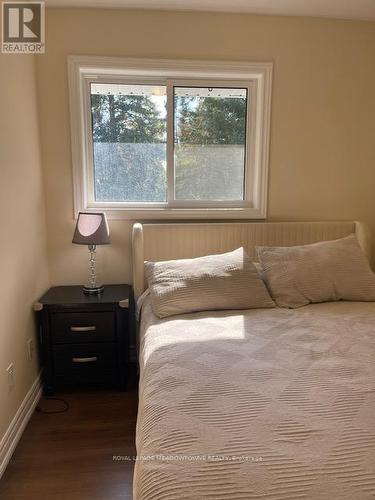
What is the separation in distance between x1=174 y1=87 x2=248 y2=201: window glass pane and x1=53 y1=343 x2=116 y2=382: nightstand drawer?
1.20 meters

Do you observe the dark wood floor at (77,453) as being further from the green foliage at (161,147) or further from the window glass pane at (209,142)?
the window glass pane at (209,142)

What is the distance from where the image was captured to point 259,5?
2293 mm

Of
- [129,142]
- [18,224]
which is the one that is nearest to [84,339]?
[18,224]

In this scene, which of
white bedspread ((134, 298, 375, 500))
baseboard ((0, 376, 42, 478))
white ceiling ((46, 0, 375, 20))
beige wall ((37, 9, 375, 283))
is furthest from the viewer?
beige wall ((37, 9, 375, 283))

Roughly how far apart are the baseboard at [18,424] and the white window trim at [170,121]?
47.4 inches

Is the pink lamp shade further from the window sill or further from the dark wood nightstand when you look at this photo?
the dark wood nightstand

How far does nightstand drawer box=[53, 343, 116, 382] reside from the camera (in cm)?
225

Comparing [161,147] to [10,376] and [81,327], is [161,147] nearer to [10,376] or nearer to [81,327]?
[81,327]

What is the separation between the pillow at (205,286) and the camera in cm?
197

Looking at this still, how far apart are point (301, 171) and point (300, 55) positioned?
793mm

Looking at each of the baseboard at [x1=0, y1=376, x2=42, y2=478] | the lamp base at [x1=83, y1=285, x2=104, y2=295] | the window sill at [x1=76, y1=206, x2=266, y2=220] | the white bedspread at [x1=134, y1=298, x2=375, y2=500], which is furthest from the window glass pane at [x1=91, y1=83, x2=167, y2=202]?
the baseboard at [x1=0, y1=376, x2=42, y2=478]

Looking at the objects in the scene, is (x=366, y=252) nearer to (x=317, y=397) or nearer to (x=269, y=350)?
(x=269, y=350)

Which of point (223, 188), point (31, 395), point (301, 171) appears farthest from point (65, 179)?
point (301, 171)

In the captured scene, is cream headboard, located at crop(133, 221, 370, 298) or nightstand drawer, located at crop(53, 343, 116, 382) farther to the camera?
cream headboard, located at crop(133, 221, 370, 298)
